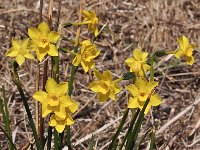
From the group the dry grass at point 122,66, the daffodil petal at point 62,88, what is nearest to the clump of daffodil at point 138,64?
the daffodil petal at point 62,88

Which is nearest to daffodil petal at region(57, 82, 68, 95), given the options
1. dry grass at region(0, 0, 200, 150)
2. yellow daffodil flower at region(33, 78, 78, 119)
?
yellow daffodil flower at region(33, 78, 78, 119)

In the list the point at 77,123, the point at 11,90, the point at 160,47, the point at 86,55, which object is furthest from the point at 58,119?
the point at 160,47

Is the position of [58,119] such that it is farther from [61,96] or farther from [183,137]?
[183,137]

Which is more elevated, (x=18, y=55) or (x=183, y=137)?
(x=18, y=55)

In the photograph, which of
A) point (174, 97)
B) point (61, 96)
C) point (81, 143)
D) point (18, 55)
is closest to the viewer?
point (61, 96)

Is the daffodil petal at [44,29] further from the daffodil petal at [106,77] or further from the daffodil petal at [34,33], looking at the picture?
the daffodil petal at [106,77]

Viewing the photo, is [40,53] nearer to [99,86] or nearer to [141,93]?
[99,86]

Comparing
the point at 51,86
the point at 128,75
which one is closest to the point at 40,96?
the point at 51,86
